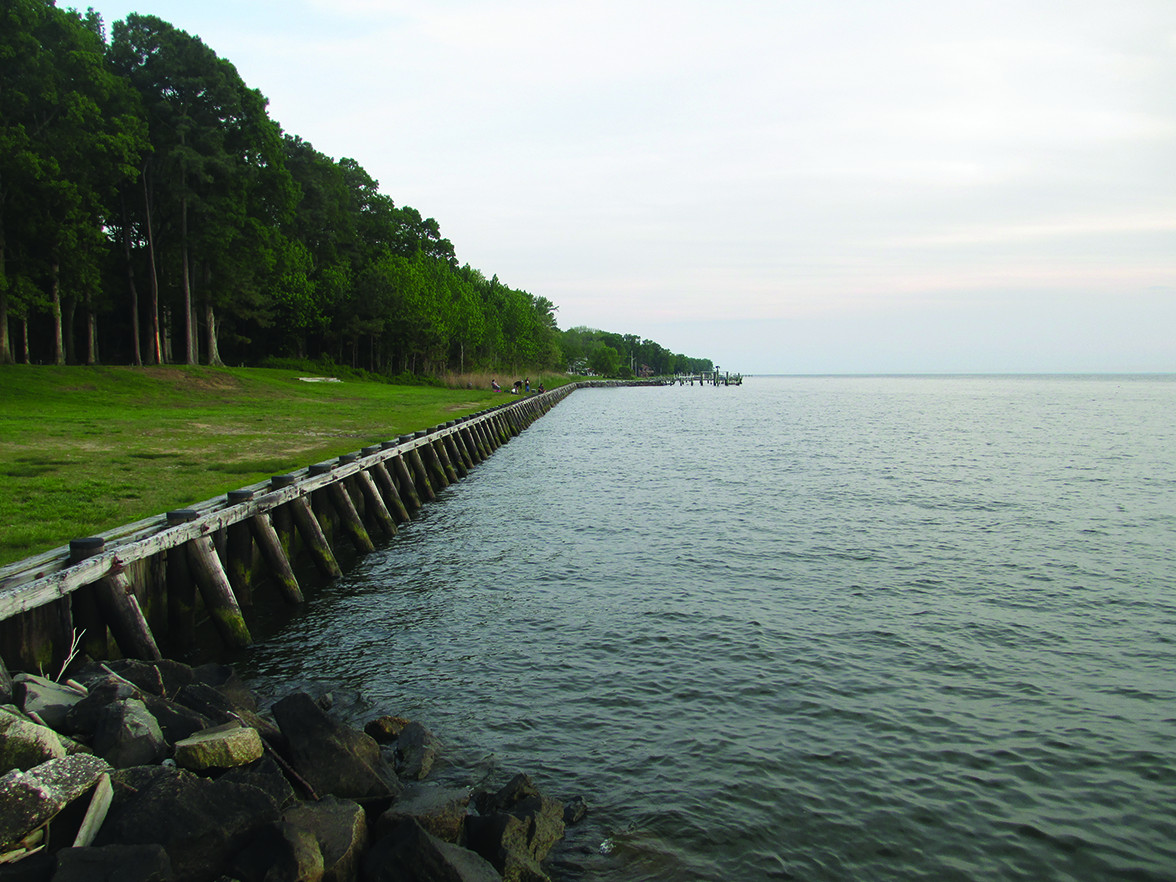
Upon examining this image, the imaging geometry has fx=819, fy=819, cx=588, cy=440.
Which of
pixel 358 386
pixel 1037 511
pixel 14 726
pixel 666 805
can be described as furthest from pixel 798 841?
pixel 358 386

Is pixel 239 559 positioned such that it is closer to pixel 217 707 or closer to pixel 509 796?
pixel 217 707

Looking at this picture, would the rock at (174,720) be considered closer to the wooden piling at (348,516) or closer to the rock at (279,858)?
the rock at (279,858)

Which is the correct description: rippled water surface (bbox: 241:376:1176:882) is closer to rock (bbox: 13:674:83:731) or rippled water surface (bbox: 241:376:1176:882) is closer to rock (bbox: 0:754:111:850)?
rock (bbox: 13:674:83:731)

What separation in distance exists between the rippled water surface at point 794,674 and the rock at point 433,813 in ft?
2.95

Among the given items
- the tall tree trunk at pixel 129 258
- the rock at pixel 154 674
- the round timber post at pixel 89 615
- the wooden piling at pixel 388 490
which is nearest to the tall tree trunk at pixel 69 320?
the tall tree trunk at pixel 129 258

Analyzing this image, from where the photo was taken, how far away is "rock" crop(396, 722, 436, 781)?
24.6 ft

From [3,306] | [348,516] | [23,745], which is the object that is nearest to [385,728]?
[23,745]

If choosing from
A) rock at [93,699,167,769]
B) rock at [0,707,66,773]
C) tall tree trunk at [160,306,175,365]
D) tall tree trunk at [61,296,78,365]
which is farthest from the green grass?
tall tree trunk at [160,306,175,365]

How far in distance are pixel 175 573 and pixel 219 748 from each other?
17.6ft

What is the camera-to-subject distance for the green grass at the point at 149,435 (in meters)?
13.3

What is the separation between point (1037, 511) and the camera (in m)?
22.6

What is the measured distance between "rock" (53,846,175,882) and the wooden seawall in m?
3.41

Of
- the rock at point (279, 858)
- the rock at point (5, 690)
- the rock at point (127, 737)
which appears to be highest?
the rock at point (5, 690)

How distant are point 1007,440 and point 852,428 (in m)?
13.0
